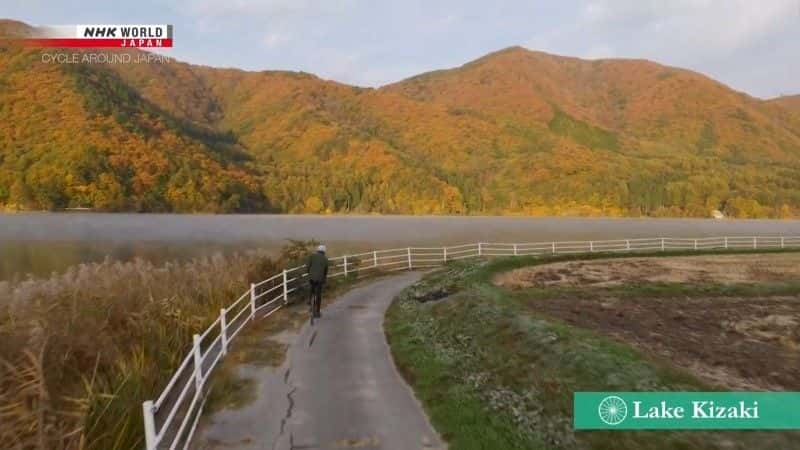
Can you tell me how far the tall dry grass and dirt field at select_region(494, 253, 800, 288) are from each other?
14.5 metres

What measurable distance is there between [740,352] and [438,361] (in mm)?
7131

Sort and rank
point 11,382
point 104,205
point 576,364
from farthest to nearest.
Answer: point 104,205 < point 576,364 < point 11,382

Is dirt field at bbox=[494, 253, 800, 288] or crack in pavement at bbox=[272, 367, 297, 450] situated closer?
crack in pavement at bbox=[272, 367, 297, 450]

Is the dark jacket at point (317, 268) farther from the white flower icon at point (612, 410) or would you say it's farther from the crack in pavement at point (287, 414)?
the white flower icon at point (612, 410)

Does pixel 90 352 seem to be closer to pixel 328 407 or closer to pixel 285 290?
pixel 328 407

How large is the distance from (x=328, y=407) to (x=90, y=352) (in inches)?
147

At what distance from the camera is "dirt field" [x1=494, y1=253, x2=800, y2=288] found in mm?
23453

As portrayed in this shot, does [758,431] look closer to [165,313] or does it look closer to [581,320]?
[581,320]

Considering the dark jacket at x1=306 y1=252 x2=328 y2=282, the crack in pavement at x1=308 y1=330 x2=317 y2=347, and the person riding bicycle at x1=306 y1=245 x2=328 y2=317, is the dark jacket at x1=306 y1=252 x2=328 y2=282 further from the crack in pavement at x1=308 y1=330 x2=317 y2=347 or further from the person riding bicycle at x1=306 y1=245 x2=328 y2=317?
the crack in pavement at x1=308 y1=330 x2=317 y2=347

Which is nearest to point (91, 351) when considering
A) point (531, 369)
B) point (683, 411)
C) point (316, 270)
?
point (316, 270)

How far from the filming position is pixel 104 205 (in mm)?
140750

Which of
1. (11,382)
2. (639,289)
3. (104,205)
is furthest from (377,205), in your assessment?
(11,382)

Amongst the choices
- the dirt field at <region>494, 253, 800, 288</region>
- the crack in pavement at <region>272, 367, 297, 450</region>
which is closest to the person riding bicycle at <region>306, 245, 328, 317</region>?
the crack in pavement at <region>272, 367, 297, 450</region>

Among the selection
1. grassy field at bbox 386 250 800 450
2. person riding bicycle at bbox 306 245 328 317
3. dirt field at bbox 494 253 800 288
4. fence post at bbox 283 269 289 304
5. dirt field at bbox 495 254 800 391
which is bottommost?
dirt field at bbox 494 253 800 288
